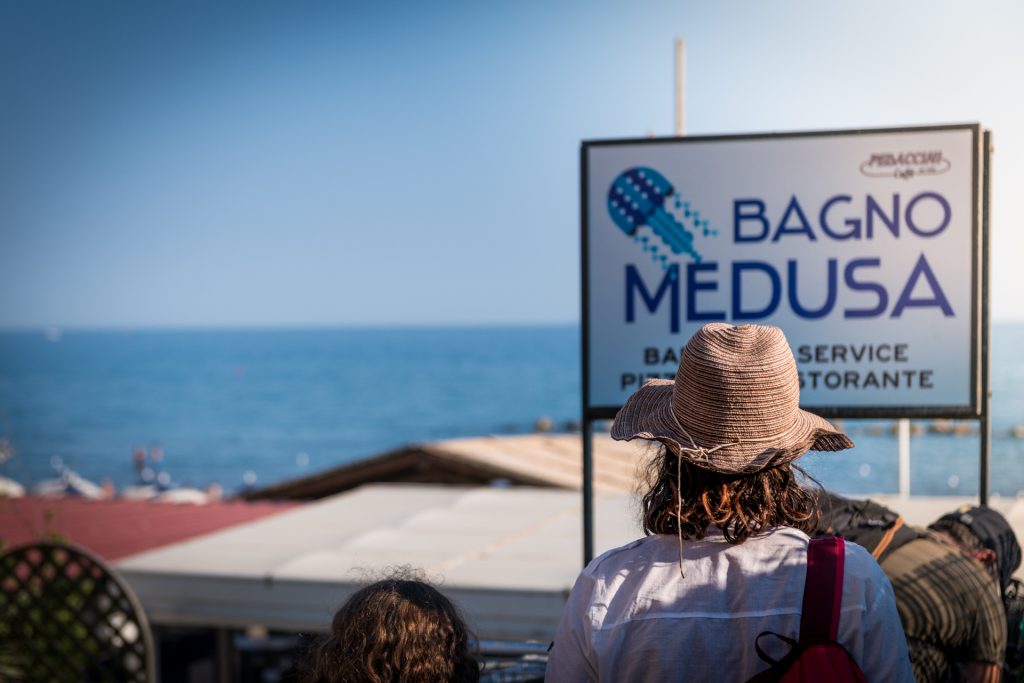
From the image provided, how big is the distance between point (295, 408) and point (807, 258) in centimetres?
8119

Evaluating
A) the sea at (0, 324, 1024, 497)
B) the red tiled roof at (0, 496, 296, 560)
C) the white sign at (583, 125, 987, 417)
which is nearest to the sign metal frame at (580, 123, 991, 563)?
the white sign at (583, 125, 987, 417)

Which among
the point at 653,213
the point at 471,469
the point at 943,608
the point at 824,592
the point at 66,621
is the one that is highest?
the point at 653,213

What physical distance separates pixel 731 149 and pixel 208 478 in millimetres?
59045

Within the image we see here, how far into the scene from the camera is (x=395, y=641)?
5.54 ft

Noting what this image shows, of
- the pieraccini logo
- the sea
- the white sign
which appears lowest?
the sea

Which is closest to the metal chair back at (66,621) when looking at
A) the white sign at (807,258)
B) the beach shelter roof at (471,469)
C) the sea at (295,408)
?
the white sign at (807,258)

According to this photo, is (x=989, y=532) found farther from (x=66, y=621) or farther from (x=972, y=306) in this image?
(x=66, y=621)

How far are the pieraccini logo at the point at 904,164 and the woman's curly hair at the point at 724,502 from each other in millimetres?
1593

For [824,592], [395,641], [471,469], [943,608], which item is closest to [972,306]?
[943,608]

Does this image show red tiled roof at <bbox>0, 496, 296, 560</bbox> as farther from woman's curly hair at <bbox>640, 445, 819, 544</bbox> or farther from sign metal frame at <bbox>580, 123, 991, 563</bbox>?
woman's curly hair at <bbox>640, 445, 819, 544</bbox>

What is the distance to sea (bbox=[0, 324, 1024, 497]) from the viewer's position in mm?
56500

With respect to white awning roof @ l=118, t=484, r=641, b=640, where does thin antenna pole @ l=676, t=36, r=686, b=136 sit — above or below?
above

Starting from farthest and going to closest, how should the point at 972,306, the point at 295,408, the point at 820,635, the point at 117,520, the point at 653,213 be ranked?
1. the point at 295,408
2. the point at 117,520
3. the point at 653,213
4. the point at 972,306
5. the point at 820,635

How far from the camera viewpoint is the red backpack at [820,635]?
147 centimetres
